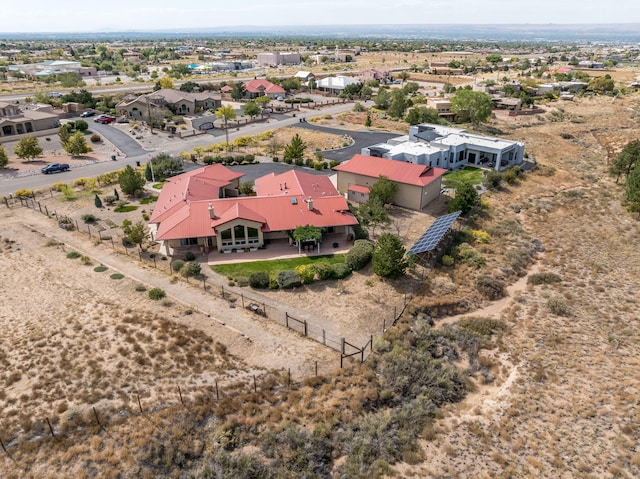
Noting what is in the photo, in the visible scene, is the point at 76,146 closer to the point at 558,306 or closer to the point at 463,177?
the point at 463,177

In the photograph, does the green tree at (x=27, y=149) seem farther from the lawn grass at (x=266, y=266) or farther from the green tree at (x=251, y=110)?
the lawn grass at (x=266, y=266)

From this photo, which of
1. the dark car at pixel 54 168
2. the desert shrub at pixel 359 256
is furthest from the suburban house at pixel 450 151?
the dark car at pixel 54 168

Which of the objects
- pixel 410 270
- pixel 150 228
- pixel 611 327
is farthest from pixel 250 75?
pixel 611 327

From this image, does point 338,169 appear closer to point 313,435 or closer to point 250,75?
point 313,435

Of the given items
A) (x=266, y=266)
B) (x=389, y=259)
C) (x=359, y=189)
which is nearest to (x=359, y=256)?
(x=389, y=259)

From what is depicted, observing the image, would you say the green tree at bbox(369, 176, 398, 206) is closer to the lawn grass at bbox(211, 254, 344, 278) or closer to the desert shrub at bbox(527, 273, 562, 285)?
the lawn grass at bbox(211, 254, 344, 278)

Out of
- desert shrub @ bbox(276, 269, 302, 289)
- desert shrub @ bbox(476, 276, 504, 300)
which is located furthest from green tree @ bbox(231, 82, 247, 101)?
desert shrub @ bbox(476, 276, 504, 300)
